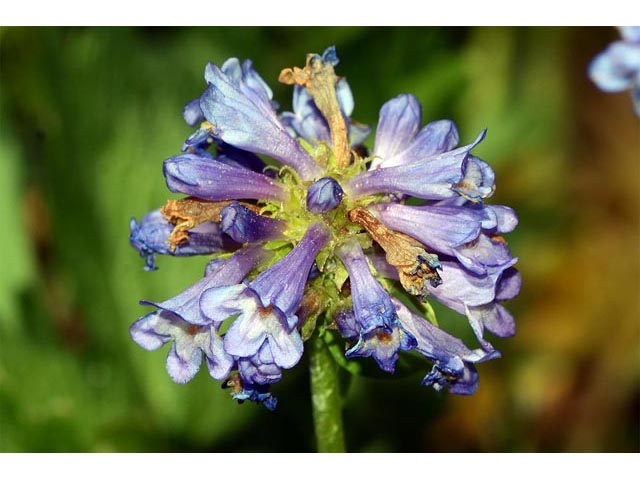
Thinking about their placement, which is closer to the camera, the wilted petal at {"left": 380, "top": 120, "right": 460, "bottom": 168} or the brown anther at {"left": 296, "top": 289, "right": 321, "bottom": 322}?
the brown anther at {"left": 296, "top": 289, "right": 321, "bottom": 322}

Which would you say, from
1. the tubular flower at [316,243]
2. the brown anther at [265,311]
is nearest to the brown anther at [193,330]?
the tubular flower at [316,243]

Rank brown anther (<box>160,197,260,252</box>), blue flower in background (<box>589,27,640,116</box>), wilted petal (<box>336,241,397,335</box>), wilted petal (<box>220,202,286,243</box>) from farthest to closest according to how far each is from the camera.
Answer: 1. blue flower in background (<box>589,27,640,116</box>)
2. brown anther (<box>160,197,260,252</box>)
3. wilted petal (<box>220,202,286,243</box>)
4. wilted petal (<box>336,241,397,335</box>)

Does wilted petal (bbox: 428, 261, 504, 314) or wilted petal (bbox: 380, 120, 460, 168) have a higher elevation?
wilted petal (bbox: 380, 120, 460, 168)

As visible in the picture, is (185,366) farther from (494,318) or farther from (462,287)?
(494,318)

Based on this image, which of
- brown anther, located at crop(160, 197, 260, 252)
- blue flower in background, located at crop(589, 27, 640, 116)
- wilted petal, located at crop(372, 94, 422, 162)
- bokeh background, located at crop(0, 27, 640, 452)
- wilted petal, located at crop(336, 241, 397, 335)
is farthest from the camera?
bokeh background, located at crop(0, 27, 640, 452)

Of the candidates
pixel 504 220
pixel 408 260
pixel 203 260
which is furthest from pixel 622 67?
pixel 203 260

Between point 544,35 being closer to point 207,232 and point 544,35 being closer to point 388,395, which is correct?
point 388,395

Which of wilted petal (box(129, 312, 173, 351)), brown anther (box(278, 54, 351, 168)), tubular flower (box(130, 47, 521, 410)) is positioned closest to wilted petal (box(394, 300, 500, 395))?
tubular flower (box(130, 47, 521, 410))

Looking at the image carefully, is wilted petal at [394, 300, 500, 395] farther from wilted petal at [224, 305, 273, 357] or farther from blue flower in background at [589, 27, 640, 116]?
blue flower in background at [589, 27, 640, 116]
